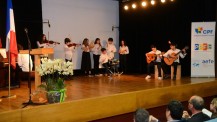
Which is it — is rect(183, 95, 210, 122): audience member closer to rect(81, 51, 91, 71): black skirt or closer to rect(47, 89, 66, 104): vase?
rect(47, 89, 66, 104): vase

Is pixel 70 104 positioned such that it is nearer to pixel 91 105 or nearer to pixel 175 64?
pixel 91 105

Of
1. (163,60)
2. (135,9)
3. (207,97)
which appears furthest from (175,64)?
(135,9)

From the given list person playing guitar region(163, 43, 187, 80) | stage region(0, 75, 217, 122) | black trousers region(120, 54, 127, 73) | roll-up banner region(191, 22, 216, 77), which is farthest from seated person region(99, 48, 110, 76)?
stage region(0, 75, 217, 122)

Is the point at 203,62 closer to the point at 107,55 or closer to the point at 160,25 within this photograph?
the point at 160,25

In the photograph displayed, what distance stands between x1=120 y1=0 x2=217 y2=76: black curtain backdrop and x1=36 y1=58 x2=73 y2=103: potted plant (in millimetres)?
5564

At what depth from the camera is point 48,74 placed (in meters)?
4.39

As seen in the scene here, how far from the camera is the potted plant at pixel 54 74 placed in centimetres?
427

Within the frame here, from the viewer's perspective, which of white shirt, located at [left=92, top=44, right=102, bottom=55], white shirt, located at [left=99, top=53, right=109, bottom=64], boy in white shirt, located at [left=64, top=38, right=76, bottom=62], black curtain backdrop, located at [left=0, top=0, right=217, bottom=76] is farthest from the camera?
white shirt, located at [left=92, top=44, right=102, bottom=55]

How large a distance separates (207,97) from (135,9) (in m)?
5.01

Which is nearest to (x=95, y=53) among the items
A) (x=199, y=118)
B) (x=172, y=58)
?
(x=172, y=58)

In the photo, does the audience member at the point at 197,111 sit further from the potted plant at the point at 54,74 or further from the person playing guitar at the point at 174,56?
the person playing guitar at the point at 174,56

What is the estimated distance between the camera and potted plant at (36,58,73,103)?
14.0 feet

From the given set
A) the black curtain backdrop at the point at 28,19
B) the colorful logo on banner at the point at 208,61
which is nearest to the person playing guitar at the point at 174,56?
the colorful logo on banner at the point at 208,61

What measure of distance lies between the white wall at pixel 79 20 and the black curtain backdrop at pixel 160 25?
521mm
